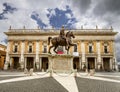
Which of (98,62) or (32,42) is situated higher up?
(32,42)

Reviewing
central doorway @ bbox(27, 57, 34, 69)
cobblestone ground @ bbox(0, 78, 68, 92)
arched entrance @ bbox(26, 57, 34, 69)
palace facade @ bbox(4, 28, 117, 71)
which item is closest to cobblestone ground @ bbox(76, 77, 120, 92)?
cobblestone ground @ bbox(0, 78, 68, 92)

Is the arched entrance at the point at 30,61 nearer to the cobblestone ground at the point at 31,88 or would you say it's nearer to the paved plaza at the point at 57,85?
the paved plaza at the point at 57,85

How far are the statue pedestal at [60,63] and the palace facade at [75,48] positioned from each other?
87.2 ft

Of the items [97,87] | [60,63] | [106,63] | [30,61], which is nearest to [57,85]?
[97,87]

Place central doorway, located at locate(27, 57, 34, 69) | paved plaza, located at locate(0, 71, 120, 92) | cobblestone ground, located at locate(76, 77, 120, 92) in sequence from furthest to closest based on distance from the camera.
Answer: central doorway, located at locate(27, 57, 34, 69) → cobblestone ground, located at locate(76, 77, 120, 92) → paved plaza, located at locate(0, 71, 120, 92)

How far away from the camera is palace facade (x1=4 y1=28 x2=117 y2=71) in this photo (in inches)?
1683

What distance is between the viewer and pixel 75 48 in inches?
1732

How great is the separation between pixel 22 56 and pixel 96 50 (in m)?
21.9

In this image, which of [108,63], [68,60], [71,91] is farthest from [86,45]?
[71,91]

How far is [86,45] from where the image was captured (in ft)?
144

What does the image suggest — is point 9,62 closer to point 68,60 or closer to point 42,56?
point 42,56

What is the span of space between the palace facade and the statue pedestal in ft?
87.2

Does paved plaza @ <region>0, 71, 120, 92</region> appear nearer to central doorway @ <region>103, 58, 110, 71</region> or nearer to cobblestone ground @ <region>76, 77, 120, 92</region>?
cobblestone ground @ <region>76, 77, 120, 92</region>

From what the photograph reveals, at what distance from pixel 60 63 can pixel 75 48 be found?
1139 inches
